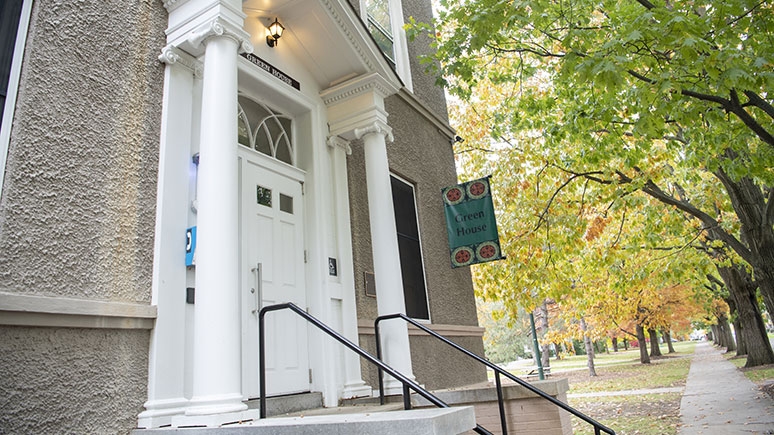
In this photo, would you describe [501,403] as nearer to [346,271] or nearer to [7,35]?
[346,271]

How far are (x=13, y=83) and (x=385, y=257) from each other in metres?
3.70

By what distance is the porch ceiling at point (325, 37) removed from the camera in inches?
229

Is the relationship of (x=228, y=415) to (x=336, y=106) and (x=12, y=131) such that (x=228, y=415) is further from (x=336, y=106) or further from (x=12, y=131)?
(x=336, y=106)

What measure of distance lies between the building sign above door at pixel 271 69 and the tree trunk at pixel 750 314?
17.8 meters

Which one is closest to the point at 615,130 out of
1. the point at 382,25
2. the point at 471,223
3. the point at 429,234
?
the point at 471,223

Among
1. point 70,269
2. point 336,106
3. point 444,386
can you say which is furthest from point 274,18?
point 444,386

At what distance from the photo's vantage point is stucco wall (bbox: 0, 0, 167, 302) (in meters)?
3.49

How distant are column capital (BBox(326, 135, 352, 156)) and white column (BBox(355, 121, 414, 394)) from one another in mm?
325

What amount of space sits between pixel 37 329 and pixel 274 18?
3.97m

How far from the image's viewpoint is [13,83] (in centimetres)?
364

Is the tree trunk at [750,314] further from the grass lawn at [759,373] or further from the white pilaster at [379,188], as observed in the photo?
the white pilaster at [379,188]

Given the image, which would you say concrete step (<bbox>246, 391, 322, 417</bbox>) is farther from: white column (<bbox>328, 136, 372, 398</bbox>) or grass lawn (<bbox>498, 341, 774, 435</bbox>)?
grass lawn (<bbox>498, 341, 774, 435</bbox>)

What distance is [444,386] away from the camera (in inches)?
306

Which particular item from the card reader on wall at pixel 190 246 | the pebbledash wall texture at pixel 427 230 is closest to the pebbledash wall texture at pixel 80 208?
the card reader on wall at pixel 190 246
